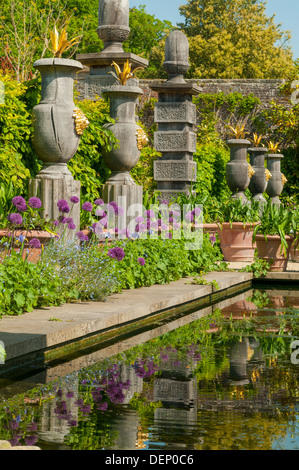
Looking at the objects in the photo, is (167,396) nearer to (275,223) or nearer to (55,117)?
(55,117)

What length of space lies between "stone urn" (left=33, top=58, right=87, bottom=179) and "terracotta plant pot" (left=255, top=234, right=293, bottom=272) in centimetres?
507

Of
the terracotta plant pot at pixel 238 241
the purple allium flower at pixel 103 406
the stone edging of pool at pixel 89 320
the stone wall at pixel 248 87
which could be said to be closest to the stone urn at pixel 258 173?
the stone wall at pixel 248 87

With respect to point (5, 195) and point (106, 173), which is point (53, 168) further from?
point (106, 173)

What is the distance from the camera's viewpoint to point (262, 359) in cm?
646

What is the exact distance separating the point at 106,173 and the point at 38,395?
7437 millimetres

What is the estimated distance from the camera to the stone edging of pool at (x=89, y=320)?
594 cm

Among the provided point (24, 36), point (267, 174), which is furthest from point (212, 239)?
point (24, 36)

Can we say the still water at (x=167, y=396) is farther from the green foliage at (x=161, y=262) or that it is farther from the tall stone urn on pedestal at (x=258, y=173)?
the tall stone urn on pedestal at (x=258, y=173)

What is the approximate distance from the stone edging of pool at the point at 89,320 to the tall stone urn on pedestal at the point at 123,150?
5.52 feet

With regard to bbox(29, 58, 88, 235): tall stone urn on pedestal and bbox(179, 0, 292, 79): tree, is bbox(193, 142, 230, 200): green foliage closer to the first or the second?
bbox(29, 58, 88, 235): tall stone urn on pedestal

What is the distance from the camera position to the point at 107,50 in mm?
13562

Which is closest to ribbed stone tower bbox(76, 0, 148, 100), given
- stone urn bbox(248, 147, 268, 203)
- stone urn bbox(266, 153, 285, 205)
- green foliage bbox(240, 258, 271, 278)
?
green foliage bbox(240, 258, 271, 278)
